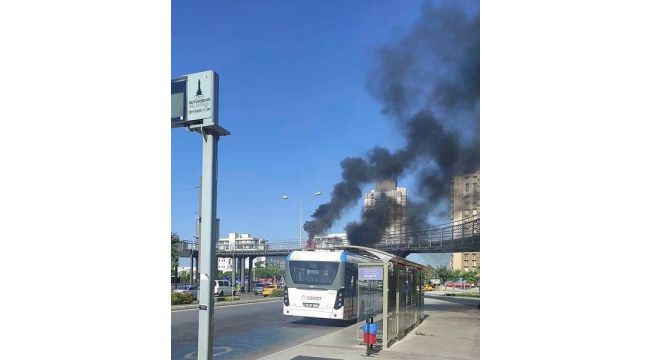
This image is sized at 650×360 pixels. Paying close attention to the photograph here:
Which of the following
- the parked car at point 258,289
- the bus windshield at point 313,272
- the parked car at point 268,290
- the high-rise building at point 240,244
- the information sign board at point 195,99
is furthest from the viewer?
the parked car at point 258,289

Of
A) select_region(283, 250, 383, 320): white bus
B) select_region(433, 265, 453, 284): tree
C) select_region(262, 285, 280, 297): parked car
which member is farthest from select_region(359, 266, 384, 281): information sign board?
select_region(433, 265, 453, 284): tree

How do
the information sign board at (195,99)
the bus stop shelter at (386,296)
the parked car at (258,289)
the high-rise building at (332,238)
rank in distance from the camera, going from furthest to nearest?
the parked car at (258,289), the high-rise building at (332,238), the bus stop shelter at (386,296), the information sign board at (195,99)

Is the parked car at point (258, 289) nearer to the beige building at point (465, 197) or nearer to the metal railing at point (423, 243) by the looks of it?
the metal railing at point (423, 243)

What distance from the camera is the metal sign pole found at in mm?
3340

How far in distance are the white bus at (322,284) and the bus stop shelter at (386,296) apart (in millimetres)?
1425

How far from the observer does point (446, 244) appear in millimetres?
8875

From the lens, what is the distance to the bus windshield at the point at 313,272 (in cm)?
1055

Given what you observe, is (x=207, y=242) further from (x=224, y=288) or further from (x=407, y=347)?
(x=224, y=288)

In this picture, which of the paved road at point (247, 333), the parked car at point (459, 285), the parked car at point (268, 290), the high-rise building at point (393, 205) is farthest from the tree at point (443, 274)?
the paved road at point (247, 333)

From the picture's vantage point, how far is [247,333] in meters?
8.97
